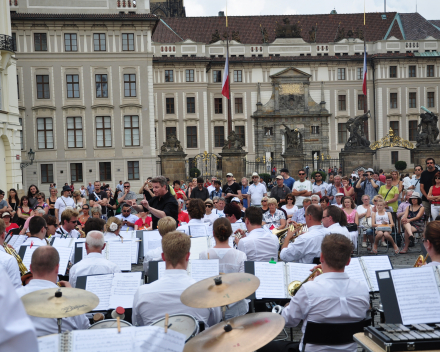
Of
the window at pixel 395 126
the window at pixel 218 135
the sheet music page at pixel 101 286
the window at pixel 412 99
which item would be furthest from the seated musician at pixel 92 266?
the window at pixel 412 99

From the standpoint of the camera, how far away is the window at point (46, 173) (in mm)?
41781

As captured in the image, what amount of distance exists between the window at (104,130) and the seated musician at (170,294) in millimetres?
38380

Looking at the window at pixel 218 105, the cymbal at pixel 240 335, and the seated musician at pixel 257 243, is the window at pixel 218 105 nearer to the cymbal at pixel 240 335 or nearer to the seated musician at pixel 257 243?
the seated musician at pixel 257 243

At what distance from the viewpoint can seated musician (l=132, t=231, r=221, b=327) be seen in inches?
189

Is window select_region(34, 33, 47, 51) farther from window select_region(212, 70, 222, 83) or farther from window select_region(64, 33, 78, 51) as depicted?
window select_region(212, 70, 222, 83)

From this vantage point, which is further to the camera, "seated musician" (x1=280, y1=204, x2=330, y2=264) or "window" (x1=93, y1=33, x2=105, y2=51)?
"window" (x1=93, y1=33, x2=105, y2=51)

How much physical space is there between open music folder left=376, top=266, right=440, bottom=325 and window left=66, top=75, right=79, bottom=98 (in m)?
40.5

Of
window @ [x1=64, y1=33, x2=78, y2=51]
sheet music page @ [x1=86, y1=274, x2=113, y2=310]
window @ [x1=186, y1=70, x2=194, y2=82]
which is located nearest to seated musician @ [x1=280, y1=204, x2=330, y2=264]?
sheet music page @ [x1=86, y1=274, x2=113, y2=310]

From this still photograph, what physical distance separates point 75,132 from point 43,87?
13.8 ft

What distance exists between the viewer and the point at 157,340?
320 cm

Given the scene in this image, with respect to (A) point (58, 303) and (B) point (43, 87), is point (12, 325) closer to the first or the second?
(A) point (58, 303)

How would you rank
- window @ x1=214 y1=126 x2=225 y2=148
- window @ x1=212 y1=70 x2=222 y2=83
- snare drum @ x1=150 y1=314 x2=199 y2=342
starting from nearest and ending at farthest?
snare drum @ x1=150 y1=314 x2=199 y2=342 → window @ x1=212 y1=70 x2=222 y2=83 → window @ x1=214 y1=126 x2=225 y2=148

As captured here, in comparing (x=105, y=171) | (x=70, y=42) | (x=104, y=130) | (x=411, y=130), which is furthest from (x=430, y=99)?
(x=70, y=42)

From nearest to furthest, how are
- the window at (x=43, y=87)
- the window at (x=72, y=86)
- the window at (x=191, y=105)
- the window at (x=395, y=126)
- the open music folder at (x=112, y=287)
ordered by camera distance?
the open music folder at (x=112, y=287), the window at (x=43, y=87), the window at (x=72, y=86), the window at (x=191, y=105), the window at (x=395, y=126)
